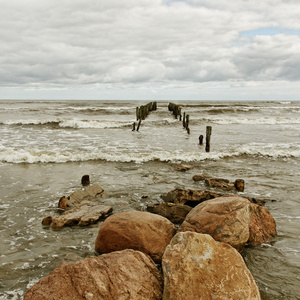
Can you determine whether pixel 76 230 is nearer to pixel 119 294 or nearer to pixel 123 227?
pixel 123 227

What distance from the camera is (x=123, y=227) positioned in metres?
4.28

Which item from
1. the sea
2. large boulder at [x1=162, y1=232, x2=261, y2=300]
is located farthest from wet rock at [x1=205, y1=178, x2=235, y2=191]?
large boulder at [x1=162, y1=232, x2=261, y2=300]

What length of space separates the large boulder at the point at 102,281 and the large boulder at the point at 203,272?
0.81ft

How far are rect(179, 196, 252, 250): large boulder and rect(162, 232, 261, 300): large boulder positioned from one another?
1022 millimetres

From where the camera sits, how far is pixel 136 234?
4.18m

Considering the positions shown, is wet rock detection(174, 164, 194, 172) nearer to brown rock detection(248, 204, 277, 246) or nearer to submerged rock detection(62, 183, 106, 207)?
submerged rock detection(62, 183, 106, 207)

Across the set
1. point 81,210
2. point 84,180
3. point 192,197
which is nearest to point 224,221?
point 192,197

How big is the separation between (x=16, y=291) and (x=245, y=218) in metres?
3.60

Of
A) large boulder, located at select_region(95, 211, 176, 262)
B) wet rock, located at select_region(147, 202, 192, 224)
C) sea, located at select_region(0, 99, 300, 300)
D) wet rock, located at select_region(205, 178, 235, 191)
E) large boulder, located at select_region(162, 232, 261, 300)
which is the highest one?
large boulder, located at select_region(162, 232, 261, 300)

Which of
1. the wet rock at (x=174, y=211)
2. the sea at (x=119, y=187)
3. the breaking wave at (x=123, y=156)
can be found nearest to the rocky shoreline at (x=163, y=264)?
the sea at (x=119, y=187)

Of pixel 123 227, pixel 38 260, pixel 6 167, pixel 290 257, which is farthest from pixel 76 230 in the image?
pixel 6 167

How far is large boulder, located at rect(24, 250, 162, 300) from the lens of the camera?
283cm

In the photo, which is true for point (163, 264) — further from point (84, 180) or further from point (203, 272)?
point (84, 180)

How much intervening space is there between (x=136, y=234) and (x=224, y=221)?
4.72 feet
